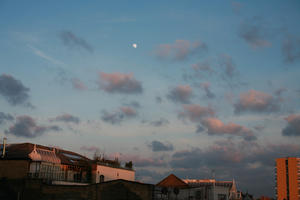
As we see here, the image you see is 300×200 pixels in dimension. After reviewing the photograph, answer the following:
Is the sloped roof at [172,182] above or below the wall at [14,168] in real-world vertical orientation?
below

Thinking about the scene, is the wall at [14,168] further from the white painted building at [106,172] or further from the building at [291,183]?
the building at [291,183]

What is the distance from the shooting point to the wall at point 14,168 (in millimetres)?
58969

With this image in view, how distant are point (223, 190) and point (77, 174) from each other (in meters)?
32.1

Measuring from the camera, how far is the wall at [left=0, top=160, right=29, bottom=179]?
58969 millimetres

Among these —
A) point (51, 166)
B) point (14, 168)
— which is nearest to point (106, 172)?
point (51, 166)

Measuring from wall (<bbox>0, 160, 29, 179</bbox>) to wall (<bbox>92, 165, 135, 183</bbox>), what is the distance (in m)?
17.4

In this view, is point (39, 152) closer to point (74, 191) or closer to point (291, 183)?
point (74, 191)

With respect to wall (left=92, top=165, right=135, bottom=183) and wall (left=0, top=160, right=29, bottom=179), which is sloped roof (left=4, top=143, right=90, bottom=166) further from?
wall (left=92, top=165, right=135, bottom=183)

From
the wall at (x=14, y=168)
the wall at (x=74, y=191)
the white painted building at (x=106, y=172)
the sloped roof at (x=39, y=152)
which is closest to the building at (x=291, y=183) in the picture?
the white painted building at (x=106, y=172)

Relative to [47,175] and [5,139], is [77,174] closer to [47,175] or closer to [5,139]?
[47,175]

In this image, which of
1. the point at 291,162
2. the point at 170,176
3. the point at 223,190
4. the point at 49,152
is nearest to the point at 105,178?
the point at 49,152

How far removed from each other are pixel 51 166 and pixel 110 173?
16576 millimetres

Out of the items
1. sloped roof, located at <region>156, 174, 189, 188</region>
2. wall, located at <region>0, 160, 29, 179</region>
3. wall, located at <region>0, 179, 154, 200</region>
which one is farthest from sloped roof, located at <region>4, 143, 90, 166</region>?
sloped roof, located at <region>156, 174, 189, 188</region>

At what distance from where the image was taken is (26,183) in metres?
57.2
